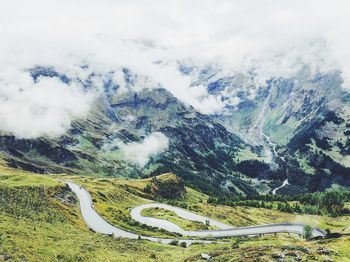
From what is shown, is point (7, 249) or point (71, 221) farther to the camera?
point (71, 221)

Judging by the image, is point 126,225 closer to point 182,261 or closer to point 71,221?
point 71,221

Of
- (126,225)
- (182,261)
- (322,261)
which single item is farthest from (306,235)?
(322,261)

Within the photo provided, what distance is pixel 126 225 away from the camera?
7490 inches

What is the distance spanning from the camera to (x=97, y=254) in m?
104

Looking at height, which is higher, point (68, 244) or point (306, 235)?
point (306, 235)

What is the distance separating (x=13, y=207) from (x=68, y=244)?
3660 cm

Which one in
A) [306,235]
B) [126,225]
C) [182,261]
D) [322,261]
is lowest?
[322,261]

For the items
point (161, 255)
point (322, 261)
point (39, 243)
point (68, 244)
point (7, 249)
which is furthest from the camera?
point (161, 255)

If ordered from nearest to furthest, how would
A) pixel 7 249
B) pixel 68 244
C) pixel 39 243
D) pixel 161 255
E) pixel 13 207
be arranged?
pixel 7 249, pixel 39 243, pixel 68 244, pixel 161 255, pixel 13 207

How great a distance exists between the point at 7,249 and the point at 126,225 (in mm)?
102227

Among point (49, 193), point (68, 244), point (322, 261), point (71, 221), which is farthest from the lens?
point (49, 193)

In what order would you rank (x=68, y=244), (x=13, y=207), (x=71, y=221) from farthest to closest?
(x=71, y=221)
(x=13, y=207)
(x=68, y=244)

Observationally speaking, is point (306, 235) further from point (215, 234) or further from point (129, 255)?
point (129, 255)

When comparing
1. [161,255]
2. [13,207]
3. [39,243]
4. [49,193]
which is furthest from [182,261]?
[49,193]
